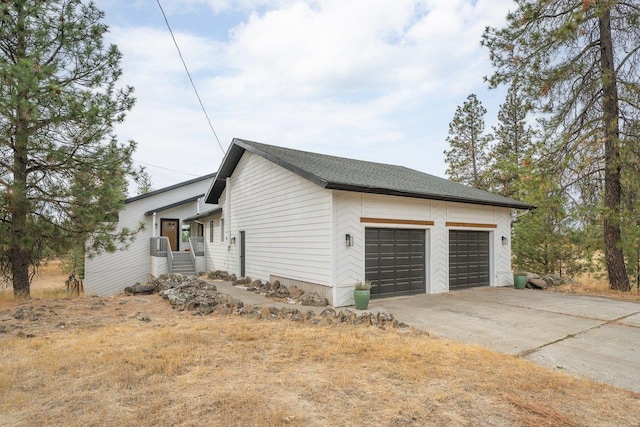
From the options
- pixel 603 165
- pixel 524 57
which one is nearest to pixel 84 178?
pixel 524 57

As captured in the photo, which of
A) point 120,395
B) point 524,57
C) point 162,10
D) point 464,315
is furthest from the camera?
point 524,57

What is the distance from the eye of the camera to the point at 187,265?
1708 centimetres

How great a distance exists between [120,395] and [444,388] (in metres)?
3.38

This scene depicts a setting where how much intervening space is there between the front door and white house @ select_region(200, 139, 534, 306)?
7701 mm

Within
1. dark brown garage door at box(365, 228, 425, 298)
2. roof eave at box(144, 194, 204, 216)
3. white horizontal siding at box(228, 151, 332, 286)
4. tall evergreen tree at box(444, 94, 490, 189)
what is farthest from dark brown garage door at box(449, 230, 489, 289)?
roof eave at box(144, 194, 204, 216)

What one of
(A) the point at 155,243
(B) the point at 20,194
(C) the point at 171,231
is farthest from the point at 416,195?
(C) the point at 171,231

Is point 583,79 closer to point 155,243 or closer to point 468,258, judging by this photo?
point 468,258

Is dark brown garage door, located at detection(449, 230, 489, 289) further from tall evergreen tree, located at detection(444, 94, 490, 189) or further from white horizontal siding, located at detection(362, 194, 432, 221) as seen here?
tall evergreen tree, located at detection(444, 94, 490, 189)

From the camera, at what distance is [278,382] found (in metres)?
3.92

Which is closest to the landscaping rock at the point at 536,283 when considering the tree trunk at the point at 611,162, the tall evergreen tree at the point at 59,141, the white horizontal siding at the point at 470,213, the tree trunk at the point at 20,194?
the tree trunk at the point at 611,162

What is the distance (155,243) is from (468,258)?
14545mm

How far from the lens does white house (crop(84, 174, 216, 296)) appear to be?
17.1 metres

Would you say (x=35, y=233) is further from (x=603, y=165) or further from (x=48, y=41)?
(x=603, y=165)

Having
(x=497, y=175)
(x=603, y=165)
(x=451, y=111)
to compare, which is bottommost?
(x=603, y=165)
